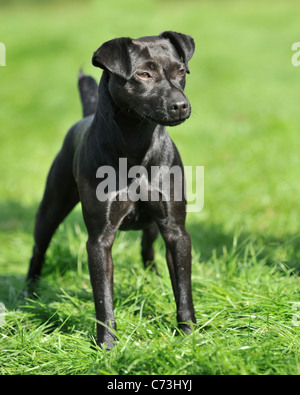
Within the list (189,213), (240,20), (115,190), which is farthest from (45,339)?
(240,20)

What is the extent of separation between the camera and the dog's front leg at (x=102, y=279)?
10.4 feet

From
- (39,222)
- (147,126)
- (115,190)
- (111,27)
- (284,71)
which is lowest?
(39,222)

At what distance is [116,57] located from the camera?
119 inches

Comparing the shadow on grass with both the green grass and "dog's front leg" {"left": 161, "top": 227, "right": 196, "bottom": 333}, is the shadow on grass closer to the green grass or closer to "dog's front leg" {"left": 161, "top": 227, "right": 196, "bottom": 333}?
the green grass

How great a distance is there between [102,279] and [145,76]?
1.18m

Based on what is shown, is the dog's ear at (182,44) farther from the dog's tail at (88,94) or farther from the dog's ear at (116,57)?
the dog's tail at (88,94)

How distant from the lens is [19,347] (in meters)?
3.22

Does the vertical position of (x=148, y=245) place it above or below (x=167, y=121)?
below

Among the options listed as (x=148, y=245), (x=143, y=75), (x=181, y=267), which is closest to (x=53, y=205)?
(x=148, y=245)

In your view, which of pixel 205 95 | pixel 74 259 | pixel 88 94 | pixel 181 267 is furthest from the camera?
pixel 205 95

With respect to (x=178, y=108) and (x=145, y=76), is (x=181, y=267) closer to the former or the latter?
(x=178, y=108)

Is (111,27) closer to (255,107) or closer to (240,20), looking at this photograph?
(240,20)

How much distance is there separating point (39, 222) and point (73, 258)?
64 centimetres

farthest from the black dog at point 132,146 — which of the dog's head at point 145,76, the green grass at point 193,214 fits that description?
the green grass at point 193,214
